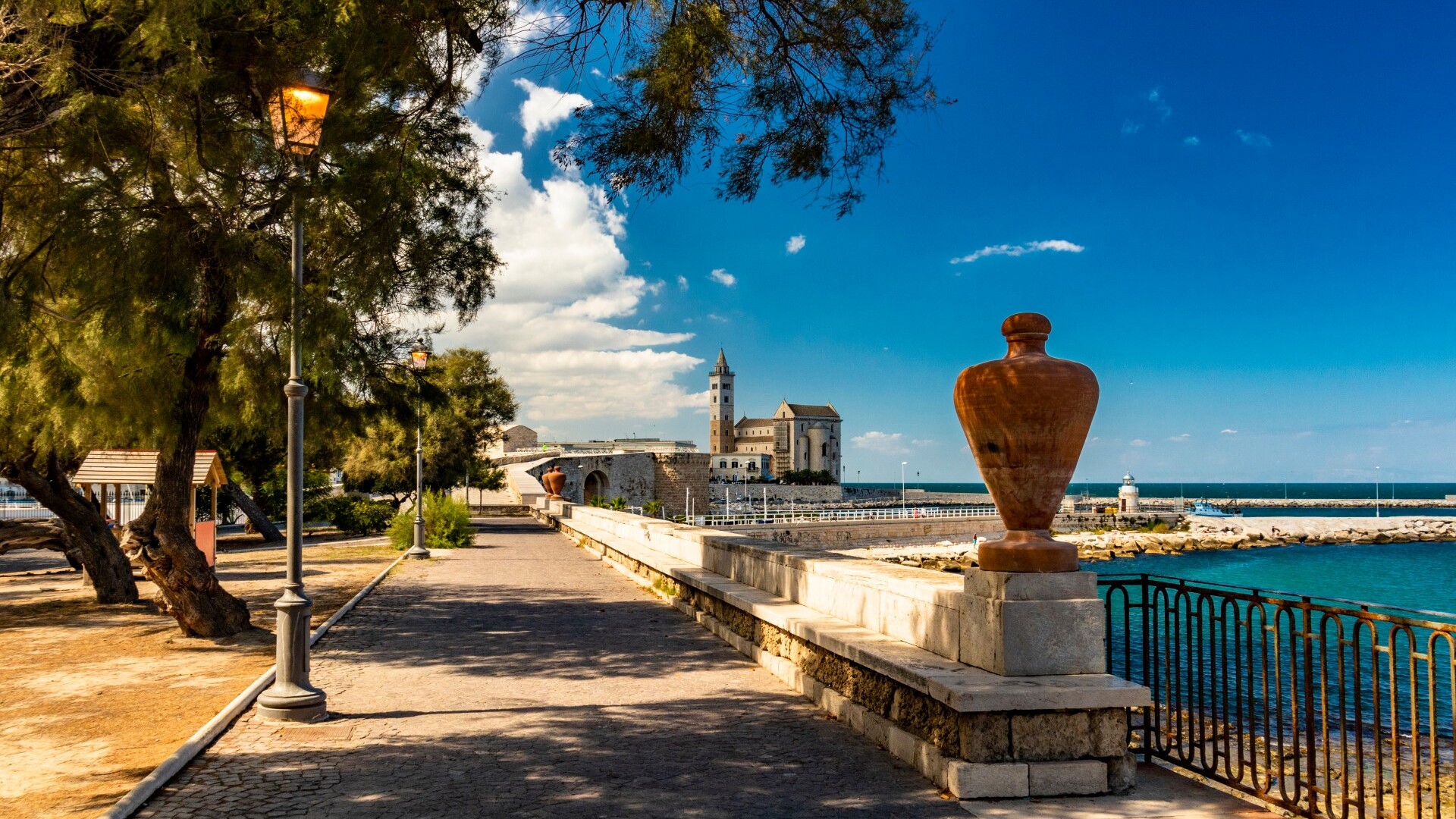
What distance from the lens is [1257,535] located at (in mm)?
62906

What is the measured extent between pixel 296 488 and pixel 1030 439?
5600 millimetres

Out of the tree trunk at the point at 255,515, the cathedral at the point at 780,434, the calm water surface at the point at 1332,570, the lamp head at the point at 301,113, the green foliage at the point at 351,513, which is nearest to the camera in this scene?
the lamp head at the point at 301,113

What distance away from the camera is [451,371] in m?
35.8

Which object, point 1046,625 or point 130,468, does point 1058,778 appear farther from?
point 130,468

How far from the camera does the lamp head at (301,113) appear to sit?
7.36m

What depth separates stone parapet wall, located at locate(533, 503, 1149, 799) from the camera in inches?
191

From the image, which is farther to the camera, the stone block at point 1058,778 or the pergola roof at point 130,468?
the pergola roof at point 130,468

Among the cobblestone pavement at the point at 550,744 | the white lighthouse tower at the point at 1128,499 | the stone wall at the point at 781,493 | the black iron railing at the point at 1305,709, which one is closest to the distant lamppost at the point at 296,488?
the cobblestone pavement at the point at 550,744

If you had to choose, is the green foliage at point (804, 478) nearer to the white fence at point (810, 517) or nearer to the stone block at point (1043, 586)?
the white fence at point (810, 517)

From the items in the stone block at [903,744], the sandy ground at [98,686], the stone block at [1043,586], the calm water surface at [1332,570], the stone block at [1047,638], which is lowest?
the calm water surface at [1332,570]

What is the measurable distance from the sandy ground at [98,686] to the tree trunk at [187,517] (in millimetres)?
338

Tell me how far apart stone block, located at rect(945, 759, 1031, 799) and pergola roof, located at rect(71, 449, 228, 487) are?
1685 centimetres

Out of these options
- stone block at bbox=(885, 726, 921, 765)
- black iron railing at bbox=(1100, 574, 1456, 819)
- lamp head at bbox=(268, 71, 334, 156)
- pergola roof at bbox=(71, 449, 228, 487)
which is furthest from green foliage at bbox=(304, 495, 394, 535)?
stone block at bbox=(885, 726, 921, 765)

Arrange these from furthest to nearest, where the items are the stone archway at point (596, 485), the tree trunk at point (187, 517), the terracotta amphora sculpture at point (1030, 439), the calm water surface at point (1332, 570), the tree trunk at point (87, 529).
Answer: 1. the stone archway at point (596, 485)
2. the calm water surface at point (1332, 570)
3. the tree trunk at point (87, 529)
4. the tree trunk at point (187, 517)
5. the terracotta amphora sculpture at point (1030, 439)
